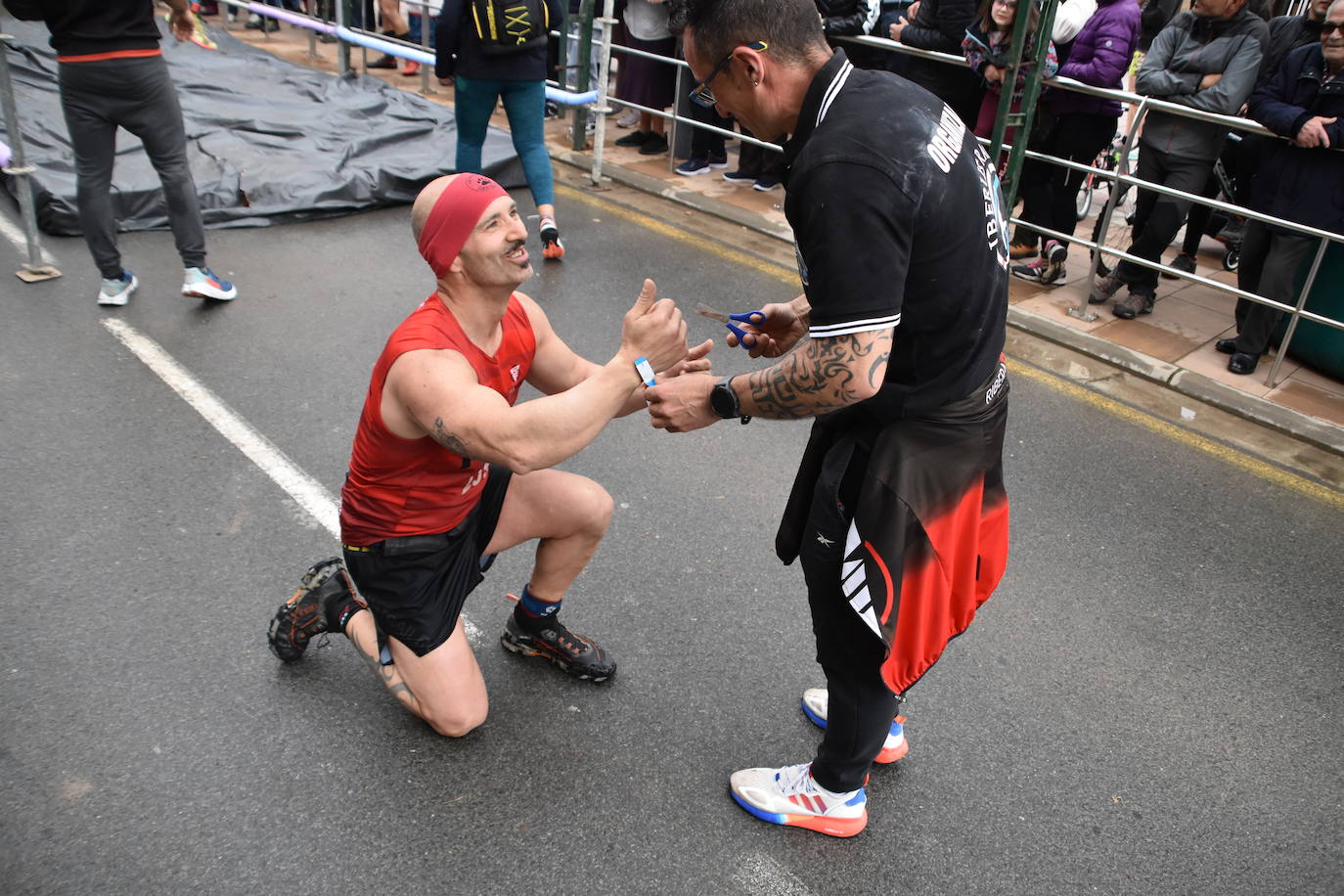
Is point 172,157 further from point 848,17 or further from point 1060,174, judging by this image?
point 1060,174

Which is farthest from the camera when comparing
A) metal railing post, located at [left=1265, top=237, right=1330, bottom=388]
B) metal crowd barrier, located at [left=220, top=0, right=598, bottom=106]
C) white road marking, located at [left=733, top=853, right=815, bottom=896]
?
metal crowd barrier, located at [left=220, top=0, right=598, bottom=106]

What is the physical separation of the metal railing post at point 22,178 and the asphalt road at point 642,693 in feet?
3.08

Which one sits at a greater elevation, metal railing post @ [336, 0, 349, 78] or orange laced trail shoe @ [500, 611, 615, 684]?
metal railing post @ [336, 0, 349, 78]

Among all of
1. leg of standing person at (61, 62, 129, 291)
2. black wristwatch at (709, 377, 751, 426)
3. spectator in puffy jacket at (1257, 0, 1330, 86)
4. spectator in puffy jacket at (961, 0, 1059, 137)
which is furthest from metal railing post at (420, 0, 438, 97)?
black wristwatch at (709, 377, 751, 426)

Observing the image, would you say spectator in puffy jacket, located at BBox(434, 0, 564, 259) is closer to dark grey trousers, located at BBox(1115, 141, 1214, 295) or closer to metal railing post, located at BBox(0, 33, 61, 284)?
metal railing post, located at BBox(0, 33, 61, 284)

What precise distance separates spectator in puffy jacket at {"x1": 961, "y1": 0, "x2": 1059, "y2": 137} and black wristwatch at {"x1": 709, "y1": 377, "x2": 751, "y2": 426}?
4746 mm

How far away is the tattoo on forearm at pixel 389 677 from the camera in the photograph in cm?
298

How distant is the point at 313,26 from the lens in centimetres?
1051

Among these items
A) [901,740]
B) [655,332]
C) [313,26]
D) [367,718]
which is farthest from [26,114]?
[901,740]

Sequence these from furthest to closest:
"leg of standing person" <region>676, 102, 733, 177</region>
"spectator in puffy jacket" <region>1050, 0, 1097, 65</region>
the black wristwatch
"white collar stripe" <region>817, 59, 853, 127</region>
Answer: "leg of standing person" <region>676, 102, 733, 177</region>, "spectator in puffy jacket" <region>1050, 0, 1097, 65</region>, the black wristwatch, "white collar stripe" <region>817, 59, 853, 127</region>

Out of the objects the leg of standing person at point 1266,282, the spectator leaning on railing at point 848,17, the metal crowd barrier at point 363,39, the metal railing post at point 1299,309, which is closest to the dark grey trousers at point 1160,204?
the leg of standing person at point 1266,282

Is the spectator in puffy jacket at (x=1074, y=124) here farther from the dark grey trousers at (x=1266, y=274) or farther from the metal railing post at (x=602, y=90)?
the metal railing post at (x=602, y=90)

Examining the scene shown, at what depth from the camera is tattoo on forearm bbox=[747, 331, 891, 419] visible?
208cm

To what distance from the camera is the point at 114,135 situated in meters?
5.30
